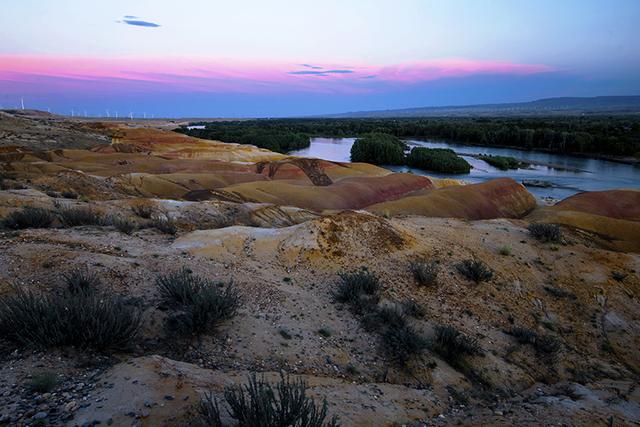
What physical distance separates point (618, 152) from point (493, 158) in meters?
19.6

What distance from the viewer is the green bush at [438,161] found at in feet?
160

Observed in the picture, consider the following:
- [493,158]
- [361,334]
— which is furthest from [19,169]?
[493,158]

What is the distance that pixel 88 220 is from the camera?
1001 cm

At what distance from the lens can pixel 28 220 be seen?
905 cm

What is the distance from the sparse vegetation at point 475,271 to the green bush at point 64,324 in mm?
7708

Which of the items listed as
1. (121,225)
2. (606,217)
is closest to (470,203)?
(606,217)

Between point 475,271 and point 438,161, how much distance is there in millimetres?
42426

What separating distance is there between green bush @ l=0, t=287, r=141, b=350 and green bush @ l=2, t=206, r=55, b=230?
16.7 feet

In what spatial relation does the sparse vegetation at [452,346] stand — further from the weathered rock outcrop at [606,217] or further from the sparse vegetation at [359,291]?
the weathered rock outcrop at [606,217]

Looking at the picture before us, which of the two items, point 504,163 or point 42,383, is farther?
point 504,163

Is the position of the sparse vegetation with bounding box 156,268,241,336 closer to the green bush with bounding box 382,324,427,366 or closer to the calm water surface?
the green bush with bounding box 382,324,427,366

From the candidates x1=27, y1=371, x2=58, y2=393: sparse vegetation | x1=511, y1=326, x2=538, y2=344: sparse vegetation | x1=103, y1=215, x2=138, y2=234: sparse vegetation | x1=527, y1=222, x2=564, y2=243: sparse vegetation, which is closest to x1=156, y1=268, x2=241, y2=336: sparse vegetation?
x1=27, y1=371, x2=58, y2=393: sparse vegetation

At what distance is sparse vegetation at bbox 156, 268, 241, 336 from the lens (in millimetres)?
5434

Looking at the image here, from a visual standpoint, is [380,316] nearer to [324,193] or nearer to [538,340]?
[538,340]
